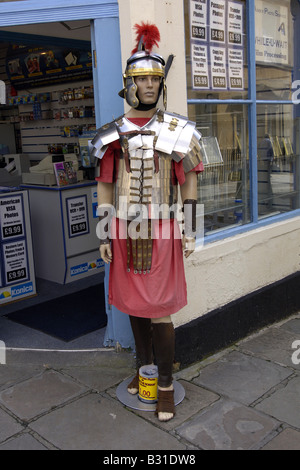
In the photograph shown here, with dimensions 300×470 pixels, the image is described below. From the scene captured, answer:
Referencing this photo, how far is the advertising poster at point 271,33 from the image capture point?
4.33 meters

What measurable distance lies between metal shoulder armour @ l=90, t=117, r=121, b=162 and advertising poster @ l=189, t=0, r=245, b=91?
1.09m

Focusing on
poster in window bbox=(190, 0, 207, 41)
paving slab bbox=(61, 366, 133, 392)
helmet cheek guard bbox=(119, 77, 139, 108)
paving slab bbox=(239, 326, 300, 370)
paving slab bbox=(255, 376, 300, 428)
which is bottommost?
paving slab bbox=(255, 376, 300, 428)

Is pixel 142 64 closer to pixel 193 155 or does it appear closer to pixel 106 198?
pixel 193 155

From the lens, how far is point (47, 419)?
2994 mm

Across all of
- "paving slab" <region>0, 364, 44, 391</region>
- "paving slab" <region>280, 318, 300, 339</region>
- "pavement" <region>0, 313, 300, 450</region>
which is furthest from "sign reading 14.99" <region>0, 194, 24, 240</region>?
"paving slab" <region>280, 318, 300, 339</region>

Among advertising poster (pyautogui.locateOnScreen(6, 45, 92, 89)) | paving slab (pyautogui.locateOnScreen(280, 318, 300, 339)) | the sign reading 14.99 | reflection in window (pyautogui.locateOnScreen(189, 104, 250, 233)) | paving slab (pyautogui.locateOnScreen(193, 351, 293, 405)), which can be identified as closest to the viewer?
paving slab (pyautogui.locateOnScreen(193, 351, 293, 405))

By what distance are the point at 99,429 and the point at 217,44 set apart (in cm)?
293

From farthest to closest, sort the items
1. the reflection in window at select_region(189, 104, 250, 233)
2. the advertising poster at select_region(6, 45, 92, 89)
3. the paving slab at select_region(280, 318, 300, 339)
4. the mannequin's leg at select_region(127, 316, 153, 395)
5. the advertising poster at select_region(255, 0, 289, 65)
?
the advertising poster at select_region(6, 45, 92, 89) → the paving slab at select_region(280, 318, 300, 339) → the advertising poster at select_region(255, 0, 289, 65) → the reflection in window at select_region(189, 104, 250, 233) → the mannequin's leg at select_region(127, 316, 153, 395)

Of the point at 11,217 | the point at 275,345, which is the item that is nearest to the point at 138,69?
the point at 275,345

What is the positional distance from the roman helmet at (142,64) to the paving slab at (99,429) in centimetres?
184

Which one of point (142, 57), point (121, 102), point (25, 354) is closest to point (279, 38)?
point (121, 102)

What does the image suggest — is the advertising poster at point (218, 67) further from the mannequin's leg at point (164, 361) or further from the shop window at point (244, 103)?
the mannequin's leg at point (164, 361)

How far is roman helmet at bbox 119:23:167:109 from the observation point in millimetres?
2770

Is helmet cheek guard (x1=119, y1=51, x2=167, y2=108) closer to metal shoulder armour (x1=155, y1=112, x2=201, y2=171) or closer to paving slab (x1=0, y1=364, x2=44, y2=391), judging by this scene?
metal shoulder armour (x1=155, y1=112, x2=201, y2=171)
